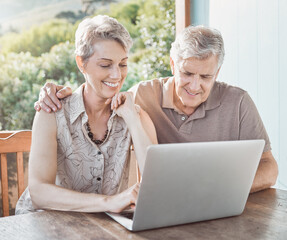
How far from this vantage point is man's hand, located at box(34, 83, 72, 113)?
1467 mm

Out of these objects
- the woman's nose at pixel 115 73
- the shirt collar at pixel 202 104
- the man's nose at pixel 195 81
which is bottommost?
the shirt collar at pixel 202 104

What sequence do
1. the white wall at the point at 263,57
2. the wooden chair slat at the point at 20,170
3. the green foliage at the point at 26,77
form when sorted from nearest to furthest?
the wooden chair slat at the point at 20,170 → the white wall at the point at 263,57 → the green foliage at the point at 26,77

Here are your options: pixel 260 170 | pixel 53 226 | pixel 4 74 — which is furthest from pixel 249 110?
pixel 4 74

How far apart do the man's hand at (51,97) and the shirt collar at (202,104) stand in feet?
1.62

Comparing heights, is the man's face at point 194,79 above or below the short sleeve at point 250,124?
above

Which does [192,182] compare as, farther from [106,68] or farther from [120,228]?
[106,68]

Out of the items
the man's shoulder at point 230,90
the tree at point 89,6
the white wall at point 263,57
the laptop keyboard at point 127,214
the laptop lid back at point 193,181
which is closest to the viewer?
the laptop lid back at point 193,181

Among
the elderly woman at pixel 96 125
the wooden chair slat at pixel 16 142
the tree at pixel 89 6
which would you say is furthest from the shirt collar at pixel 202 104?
the tree at pixel 89 6

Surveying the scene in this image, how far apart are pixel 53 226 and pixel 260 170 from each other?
→ 35.4 inches

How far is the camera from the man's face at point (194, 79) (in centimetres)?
164

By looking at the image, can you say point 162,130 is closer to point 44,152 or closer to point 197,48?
point 197,48

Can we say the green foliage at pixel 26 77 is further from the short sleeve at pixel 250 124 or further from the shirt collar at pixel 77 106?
the short sleeve at pixel 250 124

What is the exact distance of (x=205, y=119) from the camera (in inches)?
70.1

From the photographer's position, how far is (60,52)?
472 cm
